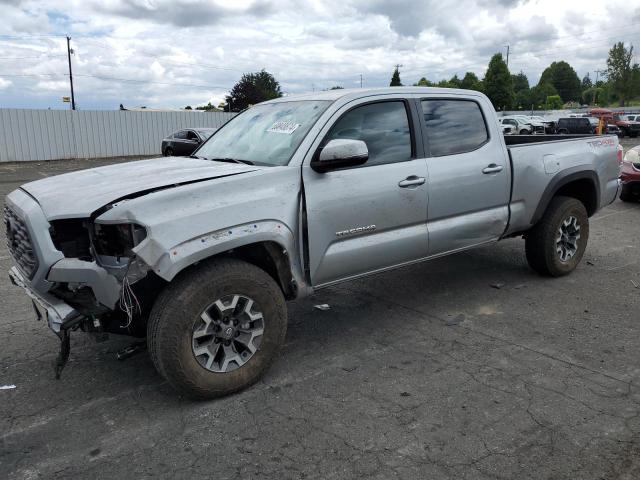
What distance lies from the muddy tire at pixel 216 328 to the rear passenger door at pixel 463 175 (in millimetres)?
1645

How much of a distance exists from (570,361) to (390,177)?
1816 millimetres

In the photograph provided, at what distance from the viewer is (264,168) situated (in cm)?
365

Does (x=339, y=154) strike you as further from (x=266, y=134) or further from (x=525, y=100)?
(x=525, y=100)

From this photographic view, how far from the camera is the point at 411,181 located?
4.23 metres

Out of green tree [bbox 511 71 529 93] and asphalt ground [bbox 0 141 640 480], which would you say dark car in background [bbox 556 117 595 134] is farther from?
green tree [bbox 511 71 529 93]

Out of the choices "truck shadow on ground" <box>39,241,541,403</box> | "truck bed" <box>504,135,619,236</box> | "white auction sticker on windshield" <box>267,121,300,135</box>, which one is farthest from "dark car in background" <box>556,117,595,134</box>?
"white auction sticker on windshield" <box>267,121,300,135</box>

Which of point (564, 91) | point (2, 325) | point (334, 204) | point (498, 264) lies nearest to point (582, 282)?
point (498, 264)

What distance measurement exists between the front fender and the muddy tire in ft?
0.47

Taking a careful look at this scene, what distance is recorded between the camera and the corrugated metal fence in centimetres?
2603

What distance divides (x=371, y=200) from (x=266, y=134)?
38.5 inches

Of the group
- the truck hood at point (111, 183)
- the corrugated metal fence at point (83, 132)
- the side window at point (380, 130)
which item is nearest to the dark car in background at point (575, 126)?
the corrugated metal fence at point (83, 132)

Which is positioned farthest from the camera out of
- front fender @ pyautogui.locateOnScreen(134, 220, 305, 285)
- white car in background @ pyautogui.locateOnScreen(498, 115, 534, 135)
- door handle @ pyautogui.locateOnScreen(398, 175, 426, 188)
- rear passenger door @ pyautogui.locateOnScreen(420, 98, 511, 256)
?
white car in background @ pyautogui.locateOnScreen(498, 115, 534, 135)

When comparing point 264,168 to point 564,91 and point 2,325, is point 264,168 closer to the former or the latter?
point 2,325

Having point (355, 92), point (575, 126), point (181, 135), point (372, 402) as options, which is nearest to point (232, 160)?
point (355, 92)
